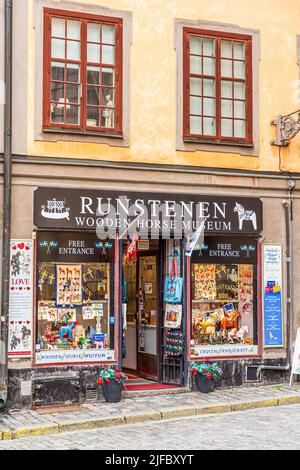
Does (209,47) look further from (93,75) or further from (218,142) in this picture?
(93,75)

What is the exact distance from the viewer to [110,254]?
12773 millimetres

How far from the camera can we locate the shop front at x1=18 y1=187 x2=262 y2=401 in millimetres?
12367

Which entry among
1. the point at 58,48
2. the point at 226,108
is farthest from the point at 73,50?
the point at 226,108

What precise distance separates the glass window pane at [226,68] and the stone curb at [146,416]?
5.91 meters

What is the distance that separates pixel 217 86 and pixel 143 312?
4.52 m

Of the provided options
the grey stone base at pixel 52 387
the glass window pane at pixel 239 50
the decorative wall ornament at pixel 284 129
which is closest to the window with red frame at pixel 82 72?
the glass window pane at pixel 239 50

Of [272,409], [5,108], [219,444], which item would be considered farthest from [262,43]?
[219,444]

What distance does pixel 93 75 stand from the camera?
506 inches

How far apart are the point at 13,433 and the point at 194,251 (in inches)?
189

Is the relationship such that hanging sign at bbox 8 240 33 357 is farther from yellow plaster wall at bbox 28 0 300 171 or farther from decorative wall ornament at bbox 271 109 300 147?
decorative wall ornament at bbox 271 109 300 147

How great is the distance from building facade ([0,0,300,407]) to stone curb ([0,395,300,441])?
48.5 inches

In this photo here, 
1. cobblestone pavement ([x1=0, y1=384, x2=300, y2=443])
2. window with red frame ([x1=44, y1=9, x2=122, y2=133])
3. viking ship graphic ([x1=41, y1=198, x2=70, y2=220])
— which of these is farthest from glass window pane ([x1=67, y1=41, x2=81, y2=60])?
cobblestone pavement ([x1=0, y1=384, x2=300, y2=443])

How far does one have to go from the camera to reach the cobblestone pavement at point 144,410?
35.1 feet

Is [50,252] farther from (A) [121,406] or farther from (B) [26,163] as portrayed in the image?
(A) [121,406]
